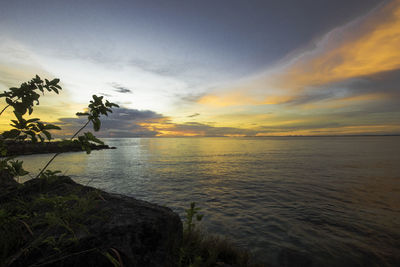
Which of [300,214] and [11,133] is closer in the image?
[11,133]

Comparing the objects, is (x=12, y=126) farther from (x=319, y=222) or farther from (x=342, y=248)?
(x=319, y=222)

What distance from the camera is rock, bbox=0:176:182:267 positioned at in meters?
2.36

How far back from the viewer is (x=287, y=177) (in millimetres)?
18750

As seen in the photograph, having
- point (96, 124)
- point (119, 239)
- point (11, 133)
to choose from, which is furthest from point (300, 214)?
point (11, 133)

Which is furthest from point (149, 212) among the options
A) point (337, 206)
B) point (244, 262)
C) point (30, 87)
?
point (337, 206)

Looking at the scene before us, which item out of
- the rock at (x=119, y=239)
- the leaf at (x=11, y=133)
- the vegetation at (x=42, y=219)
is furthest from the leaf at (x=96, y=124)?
the rock at (x=119, y=239)

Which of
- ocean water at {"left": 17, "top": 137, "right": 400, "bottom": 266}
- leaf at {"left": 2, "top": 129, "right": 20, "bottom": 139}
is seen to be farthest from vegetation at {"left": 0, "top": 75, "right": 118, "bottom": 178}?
ocean water at {"left": 17, "top": 137, "right": 400, "bottom": 266}

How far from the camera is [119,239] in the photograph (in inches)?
111

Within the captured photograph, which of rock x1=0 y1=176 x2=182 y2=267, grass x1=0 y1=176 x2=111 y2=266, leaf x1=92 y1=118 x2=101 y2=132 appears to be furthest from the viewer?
leaf x1=92 y1=118 x2=101 y2=132

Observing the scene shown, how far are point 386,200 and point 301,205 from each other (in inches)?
247

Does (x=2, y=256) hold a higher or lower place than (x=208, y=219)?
higher

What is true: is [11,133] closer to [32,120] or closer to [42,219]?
[32,120]

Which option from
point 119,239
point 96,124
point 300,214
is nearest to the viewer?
point 96,124

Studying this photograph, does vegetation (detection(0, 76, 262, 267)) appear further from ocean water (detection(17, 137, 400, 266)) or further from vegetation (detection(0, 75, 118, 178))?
ocean water (detection(17, 137, 400, 266))
